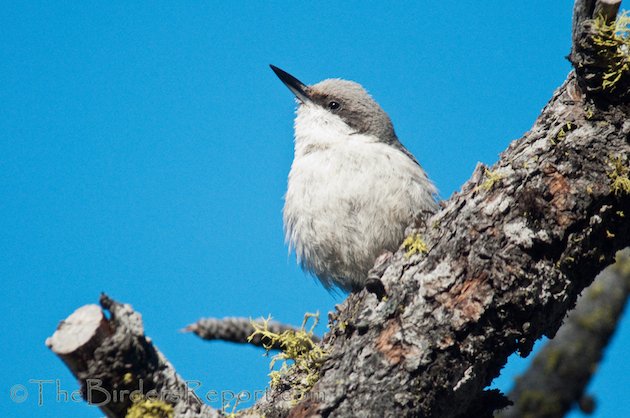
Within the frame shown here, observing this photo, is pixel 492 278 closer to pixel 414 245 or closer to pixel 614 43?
pixel 414 245

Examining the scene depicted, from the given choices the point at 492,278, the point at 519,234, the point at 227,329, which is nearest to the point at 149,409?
the point at 492,278

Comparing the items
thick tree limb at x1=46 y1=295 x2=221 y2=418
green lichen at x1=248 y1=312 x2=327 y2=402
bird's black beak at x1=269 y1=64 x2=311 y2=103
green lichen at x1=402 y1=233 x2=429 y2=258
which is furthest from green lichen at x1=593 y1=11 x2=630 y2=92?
bird's black beak at x1=269 y1=64 x2=311 y2=103

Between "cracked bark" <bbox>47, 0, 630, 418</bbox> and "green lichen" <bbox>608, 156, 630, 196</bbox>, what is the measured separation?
2cm

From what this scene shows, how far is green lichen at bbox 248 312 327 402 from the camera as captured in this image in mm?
4336

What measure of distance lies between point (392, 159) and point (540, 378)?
3.09 metres

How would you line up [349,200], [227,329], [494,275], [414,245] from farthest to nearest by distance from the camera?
1. [227,329]
2. [349,200]
3. [414,245]
4. [494,275]

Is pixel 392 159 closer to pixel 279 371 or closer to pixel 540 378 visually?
pixel 279 371

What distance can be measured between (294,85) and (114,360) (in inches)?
187

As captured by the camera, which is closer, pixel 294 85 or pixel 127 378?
pixel 127 378

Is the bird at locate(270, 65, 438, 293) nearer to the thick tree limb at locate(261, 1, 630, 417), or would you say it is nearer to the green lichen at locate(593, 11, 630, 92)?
the thick tree limb at locate(261, 1, 630, 417)

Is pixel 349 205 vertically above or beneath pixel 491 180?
above

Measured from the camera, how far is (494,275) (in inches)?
157

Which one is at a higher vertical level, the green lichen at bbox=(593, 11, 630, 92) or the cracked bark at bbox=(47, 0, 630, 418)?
the green lichen at bbox=(593, 11, 630, 92)

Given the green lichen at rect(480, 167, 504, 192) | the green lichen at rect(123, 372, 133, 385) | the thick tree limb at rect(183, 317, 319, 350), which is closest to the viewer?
the green lichen at rect(123, 372, 133, 385)
